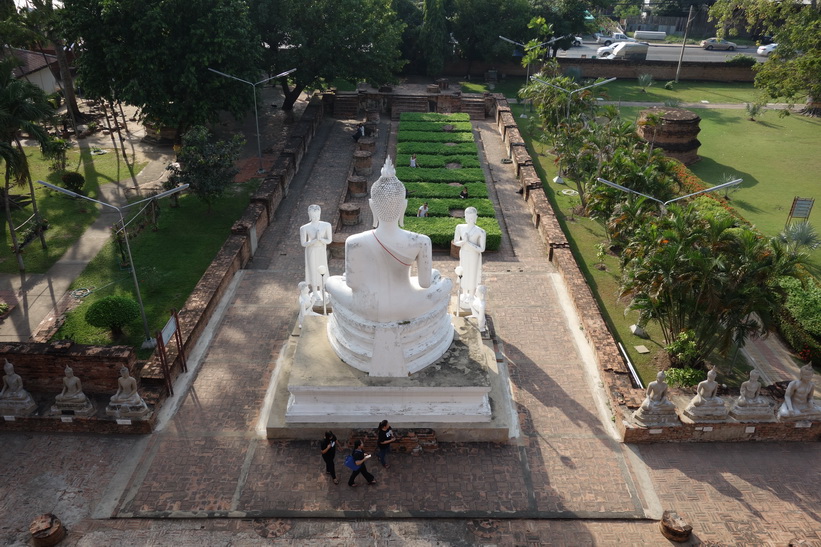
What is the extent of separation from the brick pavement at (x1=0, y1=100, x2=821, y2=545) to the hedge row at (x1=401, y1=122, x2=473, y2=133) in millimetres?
18507

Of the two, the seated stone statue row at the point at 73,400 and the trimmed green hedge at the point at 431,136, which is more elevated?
the trimmed green hedge at the point at 431,136

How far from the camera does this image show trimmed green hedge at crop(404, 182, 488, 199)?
75.3 ft

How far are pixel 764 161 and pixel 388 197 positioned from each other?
23193 mm

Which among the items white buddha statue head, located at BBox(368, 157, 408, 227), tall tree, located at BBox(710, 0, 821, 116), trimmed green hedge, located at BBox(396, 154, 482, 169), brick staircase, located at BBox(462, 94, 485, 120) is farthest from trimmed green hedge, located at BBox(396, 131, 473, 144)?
white buddha statue head, located at BBox(368, 157, 408, 227)

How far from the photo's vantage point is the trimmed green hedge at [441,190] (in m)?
23.0

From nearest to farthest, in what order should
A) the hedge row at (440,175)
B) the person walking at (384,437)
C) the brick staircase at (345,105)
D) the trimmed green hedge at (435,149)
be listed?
the person walking at (384,437)
the hedge row at (440,175)
the trimmed green hedge at (435,149)
the brick staircase at (345,105)

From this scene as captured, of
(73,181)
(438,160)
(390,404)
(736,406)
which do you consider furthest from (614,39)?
(390,404)

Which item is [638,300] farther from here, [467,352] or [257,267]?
[257,267]

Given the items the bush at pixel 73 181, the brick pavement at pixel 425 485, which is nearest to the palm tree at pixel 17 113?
the bush at pixel 73 181

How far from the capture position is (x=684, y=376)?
44.9 feet

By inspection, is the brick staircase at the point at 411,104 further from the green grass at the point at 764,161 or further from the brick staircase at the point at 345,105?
the green grass at the point at 764,161

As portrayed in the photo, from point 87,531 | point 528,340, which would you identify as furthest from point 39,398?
point 528,340

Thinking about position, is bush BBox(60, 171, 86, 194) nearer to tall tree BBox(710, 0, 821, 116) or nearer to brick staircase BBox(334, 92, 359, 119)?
brick staircase BBox(334, 92, 359, 119)

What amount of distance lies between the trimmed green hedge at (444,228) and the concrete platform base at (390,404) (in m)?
7.64
